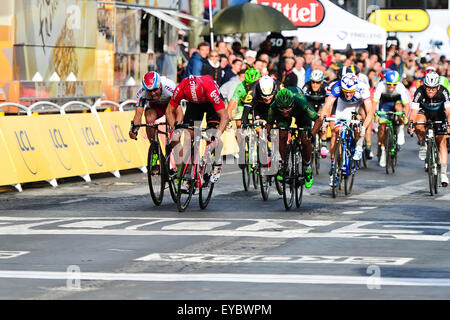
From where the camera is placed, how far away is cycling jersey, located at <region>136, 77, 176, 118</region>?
1677cm

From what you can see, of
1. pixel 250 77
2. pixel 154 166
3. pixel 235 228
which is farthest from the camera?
pixel 250 77

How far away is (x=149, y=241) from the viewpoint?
12.6m

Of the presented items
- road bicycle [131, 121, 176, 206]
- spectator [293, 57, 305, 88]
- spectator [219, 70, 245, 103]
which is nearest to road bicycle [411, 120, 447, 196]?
road bicycle [131, 121, 176, 206]

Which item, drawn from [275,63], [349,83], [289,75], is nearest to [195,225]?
[349,83]

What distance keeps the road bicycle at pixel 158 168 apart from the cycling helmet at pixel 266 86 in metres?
1.40

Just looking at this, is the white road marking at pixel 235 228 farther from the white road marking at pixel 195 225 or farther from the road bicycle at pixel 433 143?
the road bicycle at pixel 433 143

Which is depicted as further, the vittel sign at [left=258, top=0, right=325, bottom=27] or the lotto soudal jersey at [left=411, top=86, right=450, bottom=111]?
the vittel sign at [left=258, top=0, right=325, bottom=27]

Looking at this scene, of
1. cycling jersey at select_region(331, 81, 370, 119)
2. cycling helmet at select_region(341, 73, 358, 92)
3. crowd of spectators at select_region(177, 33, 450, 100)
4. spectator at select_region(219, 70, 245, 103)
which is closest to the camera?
cycling helmet at select_region(341, 73, 358, 92)

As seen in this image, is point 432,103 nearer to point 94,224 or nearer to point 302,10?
point 94,224

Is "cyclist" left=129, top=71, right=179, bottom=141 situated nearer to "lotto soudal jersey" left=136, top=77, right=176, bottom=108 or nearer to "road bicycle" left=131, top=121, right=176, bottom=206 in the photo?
"lotto soudal jersey" left=136, top=77, right=176, bottom=108

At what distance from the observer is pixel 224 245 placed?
12297 mm

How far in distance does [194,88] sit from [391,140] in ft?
25.2

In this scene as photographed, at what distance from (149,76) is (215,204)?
6.17ft

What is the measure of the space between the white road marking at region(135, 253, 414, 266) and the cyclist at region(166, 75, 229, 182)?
4.34 meters
